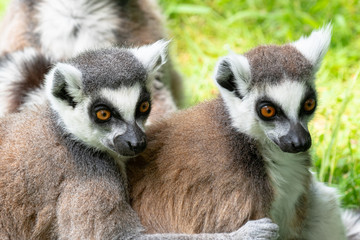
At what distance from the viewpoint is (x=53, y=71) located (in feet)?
12.2

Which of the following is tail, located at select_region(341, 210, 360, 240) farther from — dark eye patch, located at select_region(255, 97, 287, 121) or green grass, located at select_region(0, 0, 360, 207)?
dark eye patch, located at select_region(255, 97, 287, 121)

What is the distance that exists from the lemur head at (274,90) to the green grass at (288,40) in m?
1.57

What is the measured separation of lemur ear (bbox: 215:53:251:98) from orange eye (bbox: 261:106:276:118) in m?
0.19

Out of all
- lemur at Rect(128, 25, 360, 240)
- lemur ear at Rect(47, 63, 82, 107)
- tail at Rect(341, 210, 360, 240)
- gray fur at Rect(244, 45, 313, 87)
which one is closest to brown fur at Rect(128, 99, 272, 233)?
lemur at Rect(128, 25, 360, 240)

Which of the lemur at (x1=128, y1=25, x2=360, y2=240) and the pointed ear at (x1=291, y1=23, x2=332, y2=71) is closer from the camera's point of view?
the lemur at (x1=128, y1=25, x2=360, y2=240)

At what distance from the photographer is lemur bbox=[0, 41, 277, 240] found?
11.4 ft

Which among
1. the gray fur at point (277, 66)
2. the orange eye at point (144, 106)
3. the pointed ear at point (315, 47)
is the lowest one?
the orange eye at point (144, 106)

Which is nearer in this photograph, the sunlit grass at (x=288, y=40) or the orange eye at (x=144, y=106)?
the orange eye at (x=144, y=106)

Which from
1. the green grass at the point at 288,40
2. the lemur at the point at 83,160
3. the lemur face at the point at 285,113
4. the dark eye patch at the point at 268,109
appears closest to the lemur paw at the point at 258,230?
the lemur at the point at 83,160

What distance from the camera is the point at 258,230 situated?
341 cm

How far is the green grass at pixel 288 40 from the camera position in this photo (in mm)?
5383

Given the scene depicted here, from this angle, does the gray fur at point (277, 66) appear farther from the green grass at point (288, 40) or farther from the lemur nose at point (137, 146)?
the green grass at point (288, 40)

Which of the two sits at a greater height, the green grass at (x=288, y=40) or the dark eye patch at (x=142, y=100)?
the dark eye patch at (x=142, y=100)

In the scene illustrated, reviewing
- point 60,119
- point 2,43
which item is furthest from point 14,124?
point 2,43
